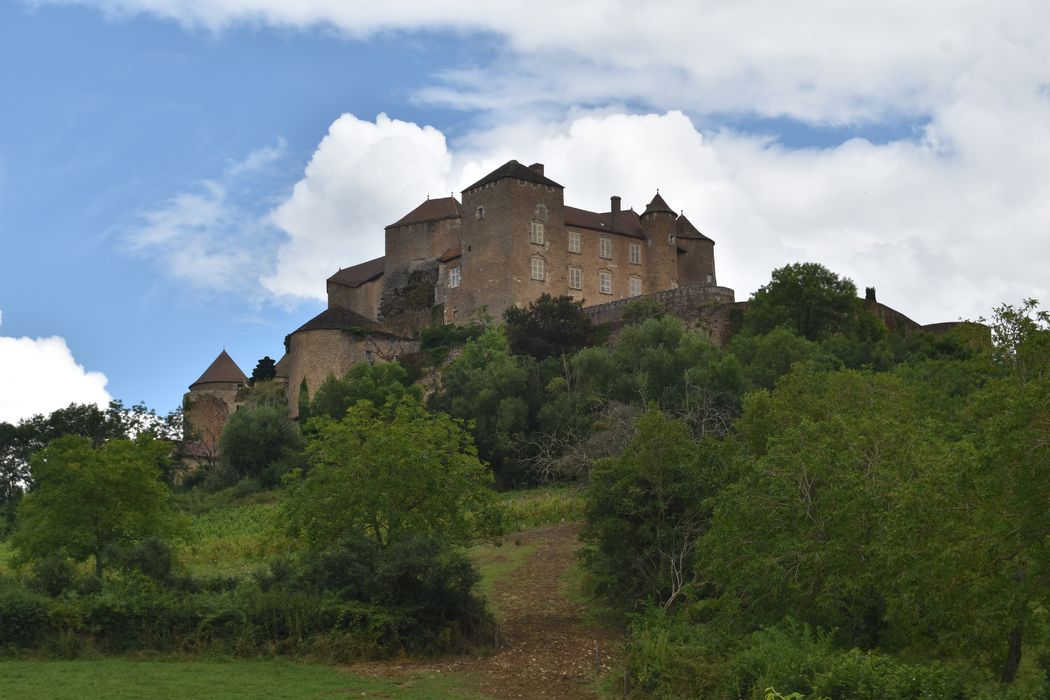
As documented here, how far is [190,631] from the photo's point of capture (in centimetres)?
2434

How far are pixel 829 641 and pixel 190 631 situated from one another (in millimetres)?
12069

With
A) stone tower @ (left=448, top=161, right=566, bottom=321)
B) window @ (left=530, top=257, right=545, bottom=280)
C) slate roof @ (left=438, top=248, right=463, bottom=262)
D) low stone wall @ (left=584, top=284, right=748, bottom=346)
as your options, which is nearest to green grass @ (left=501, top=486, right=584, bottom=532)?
low stone wall @ (left=584, top=284, right=748, bottom=346)

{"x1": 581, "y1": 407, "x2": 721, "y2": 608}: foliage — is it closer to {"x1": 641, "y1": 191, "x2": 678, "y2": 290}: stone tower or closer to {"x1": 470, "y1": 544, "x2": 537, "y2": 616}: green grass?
{"x1": 470, "y1": 544, "x2": 537, "y2": 616}: green grass

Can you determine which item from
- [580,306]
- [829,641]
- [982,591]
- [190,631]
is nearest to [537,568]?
[190,631]

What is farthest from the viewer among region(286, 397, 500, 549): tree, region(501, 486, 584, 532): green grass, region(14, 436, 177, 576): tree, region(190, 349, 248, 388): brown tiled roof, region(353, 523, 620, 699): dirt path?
region(190, 349, 248, 388): brown tiled roof

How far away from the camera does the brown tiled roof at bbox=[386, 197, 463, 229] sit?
7056 centimetres

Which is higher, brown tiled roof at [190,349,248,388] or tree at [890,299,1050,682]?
brown tiled roof at [190,349,248,388]

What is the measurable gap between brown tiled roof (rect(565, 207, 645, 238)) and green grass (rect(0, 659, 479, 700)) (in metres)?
44.5

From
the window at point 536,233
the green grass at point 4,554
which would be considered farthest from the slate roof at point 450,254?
the green grass at point 4,554

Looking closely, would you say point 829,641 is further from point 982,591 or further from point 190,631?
point 190,631

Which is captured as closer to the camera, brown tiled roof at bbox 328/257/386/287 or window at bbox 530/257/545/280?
window at bbox 530/257/545/280

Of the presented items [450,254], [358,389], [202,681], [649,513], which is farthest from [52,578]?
[450,254]

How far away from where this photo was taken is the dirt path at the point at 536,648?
2295 centimetres

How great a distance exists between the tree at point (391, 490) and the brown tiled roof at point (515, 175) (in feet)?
121
